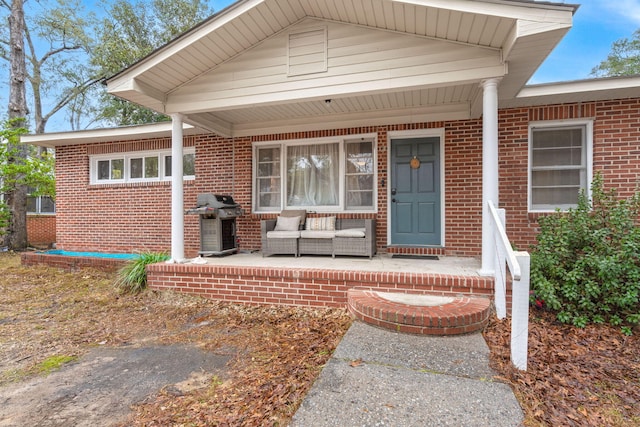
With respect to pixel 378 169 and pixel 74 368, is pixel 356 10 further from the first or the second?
pixel 74 368

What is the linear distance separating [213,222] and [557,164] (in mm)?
5267

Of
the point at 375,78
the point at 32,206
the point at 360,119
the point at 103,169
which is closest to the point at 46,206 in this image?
the point at 32,206

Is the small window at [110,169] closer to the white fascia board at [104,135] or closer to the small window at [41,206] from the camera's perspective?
the white fascia board at [104,135]

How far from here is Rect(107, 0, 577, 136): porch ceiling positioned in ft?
9.55

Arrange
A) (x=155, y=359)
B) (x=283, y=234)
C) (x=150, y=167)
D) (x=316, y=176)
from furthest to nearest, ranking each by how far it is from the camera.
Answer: (x=150, y=167) < (x=316, y=176) < (x=283, y=234) < (x=155, y=359)

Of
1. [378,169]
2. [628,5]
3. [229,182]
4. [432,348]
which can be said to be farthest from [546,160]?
[628,5]

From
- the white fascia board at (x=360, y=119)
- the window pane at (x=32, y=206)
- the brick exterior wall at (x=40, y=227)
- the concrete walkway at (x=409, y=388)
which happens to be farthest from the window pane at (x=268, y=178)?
the window pane at (x=32, y=206)

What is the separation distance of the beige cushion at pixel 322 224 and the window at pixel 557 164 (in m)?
2.99

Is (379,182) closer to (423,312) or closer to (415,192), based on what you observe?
(415,192)

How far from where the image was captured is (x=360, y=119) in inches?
211

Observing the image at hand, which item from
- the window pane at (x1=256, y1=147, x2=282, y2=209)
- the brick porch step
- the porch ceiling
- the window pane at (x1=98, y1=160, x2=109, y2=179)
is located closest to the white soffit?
the porch ceiling

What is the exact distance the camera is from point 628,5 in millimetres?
12781

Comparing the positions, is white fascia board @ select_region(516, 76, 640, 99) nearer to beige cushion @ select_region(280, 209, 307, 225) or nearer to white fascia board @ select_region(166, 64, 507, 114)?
white fascia board @ select_region(166, 64, 507, 114)

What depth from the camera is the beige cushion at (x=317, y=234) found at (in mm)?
4693
